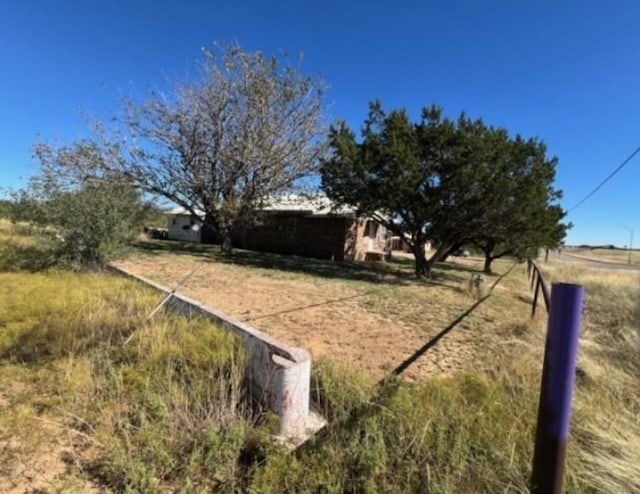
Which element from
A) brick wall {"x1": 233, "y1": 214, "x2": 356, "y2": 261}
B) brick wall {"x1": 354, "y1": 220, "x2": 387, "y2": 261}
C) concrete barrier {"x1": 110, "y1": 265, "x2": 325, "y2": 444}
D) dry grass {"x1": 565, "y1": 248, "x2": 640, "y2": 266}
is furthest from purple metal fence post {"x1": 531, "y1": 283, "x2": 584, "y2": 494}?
dry grass {"x1": 565, "y1": 248, "x2": 640, "y2": 266}

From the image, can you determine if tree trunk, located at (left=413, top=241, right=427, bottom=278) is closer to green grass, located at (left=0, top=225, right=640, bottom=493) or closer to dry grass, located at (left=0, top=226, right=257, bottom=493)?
green grass, located at (left=0, top=225, right=640, bottom=493)

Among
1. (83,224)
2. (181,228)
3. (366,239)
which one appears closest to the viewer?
(83,224)

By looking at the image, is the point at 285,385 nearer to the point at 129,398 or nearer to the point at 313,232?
the point at 129,398

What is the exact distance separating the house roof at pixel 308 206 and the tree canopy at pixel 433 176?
89.5 inches

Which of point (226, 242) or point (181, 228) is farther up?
point (181, 228)

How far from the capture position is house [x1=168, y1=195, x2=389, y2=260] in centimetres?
2194

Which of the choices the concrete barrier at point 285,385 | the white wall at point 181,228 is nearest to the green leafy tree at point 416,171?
the concrete barrier at point 285,385

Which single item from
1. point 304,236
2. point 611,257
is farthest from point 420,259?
point 611,257

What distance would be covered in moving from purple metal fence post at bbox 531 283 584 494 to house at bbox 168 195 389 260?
1852cm

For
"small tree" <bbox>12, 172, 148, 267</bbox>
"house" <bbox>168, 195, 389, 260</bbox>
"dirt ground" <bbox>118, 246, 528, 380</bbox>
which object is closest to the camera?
"dirt ground" <bbox>118, 246, 528, 380</bbox>

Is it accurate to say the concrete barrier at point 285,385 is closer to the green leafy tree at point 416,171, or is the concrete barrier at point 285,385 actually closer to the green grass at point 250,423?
the green grass at point 250,423

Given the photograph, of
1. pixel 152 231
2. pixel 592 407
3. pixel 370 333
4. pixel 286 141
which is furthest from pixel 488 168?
pixel 152 231

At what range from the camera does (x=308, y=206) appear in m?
23.7

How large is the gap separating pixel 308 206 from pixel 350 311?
625 inches
